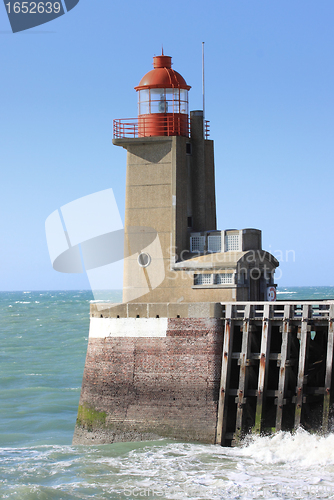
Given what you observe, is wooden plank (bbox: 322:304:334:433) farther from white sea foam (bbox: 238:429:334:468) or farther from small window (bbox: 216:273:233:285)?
small window (bbox: 216:273:233:285)

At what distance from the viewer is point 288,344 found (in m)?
21.2

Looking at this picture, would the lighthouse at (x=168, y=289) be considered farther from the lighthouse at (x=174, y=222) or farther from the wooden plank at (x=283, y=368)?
the wooden plank at (x=283, y=368)

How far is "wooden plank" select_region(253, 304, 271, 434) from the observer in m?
20.8

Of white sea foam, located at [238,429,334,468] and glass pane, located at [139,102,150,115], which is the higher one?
glass pane, located at [139,102,150,115]

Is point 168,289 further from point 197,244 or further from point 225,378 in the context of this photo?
point 225,378

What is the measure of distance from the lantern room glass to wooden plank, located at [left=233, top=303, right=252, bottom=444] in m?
8.09

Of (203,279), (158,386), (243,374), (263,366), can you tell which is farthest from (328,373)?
(203,279)

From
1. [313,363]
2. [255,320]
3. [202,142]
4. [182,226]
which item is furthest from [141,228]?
[313,363]

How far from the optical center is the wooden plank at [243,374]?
2102 cm

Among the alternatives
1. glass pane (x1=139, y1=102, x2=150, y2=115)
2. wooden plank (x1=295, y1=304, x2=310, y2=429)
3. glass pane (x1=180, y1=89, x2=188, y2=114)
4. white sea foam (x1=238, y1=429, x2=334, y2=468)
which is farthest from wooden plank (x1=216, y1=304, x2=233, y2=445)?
glass pane (x1=139, y1=102, x2=150, y2=115)

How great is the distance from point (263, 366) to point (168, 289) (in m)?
4.61

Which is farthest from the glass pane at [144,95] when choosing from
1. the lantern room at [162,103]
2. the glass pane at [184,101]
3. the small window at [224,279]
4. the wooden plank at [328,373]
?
the wooden plank at [328,373]

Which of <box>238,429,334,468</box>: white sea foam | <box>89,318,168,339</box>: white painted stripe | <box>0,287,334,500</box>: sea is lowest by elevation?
<box>0,287,334,500</box>: sea

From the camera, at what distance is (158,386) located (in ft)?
72.0
